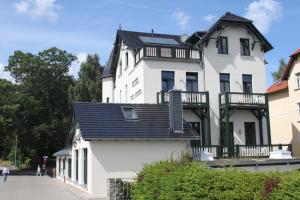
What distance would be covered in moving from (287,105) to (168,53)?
45.4 feet

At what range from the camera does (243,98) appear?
2823cm

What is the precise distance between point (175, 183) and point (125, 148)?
9.70 metres

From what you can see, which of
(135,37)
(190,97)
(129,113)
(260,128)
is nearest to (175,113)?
(129,113)

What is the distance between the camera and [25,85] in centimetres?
5572

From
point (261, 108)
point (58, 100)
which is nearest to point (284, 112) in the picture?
point (261, 108)

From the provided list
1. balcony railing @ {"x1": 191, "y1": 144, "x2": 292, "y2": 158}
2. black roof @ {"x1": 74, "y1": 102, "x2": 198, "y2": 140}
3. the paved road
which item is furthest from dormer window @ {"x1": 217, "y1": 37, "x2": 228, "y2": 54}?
the paved road

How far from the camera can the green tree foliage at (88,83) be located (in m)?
55.1

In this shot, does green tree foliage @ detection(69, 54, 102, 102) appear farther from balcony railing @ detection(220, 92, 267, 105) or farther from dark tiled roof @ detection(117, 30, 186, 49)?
balcony railing @ detection(220, 92, 267, 105)

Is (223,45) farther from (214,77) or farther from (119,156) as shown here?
(119,156)

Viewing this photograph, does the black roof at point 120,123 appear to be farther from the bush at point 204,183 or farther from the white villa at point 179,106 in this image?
the bush at point 204,183

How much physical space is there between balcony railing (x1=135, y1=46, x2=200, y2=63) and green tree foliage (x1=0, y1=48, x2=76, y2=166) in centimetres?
2903

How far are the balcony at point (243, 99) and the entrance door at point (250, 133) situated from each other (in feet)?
5.56

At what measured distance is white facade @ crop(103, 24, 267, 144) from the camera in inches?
1107

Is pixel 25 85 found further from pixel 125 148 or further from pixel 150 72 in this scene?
pixel 125 148
